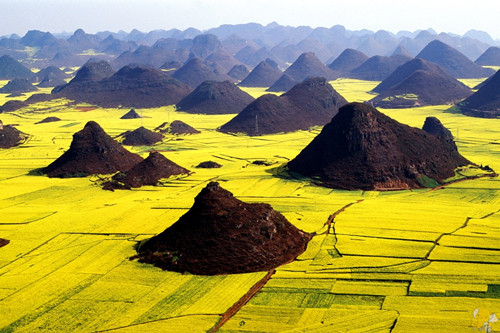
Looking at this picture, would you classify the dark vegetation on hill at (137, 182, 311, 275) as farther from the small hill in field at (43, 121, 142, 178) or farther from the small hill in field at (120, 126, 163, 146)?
the small hill in field at (120, 126, 163, 146)

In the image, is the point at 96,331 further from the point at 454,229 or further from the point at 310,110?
the point at 310,110

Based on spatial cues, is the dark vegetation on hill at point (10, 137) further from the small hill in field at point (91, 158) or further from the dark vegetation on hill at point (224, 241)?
the dark vegetation on hill at point (224, 241)

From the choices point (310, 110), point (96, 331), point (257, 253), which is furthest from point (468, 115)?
point (96, 331)

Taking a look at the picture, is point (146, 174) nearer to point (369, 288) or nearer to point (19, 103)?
point (369, 288)

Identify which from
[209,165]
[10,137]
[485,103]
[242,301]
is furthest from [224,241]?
[485,103]

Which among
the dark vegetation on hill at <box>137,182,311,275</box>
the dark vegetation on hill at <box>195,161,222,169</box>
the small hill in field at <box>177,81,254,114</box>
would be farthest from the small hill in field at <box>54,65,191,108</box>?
the dark vegetation on hill at <box>137,182,311,275</box>

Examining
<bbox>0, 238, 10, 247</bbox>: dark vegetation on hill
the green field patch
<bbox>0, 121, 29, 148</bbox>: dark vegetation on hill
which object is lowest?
the green field patch

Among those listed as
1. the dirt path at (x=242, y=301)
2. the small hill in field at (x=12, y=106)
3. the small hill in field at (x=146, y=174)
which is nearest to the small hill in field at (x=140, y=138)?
the small hill in field at (x=146, y=174)
